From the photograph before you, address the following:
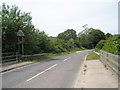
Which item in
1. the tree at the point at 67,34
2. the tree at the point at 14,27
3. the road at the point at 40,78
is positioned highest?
the tree at the point at 67,34

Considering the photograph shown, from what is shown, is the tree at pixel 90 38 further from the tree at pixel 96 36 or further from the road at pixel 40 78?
the road at pixel 40 78

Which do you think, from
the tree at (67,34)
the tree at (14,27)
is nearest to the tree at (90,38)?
the tree at (67,34)

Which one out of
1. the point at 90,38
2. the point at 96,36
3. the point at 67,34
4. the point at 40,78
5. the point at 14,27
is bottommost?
the point at 40,78

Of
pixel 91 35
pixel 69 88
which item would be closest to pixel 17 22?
pixel 69 88

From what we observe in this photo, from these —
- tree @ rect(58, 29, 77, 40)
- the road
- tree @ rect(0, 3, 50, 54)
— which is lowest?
the road

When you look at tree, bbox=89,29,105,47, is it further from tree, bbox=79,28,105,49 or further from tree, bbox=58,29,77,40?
tree, bbox=58,29,77,40

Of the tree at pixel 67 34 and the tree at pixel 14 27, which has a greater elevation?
the tree at pixel 67 34

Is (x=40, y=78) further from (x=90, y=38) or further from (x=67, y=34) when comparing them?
(x=67, y=34)

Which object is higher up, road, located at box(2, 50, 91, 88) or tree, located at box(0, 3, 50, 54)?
tree, located at box(0, 3, 50, 54)

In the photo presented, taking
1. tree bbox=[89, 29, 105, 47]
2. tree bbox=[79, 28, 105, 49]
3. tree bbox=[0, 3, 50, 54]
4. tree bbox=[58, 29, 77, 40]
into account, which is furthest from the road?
tree bbox=[58, 29, 77, 40]

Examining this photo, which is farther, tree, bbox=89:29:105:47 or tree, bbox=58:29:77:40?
tree, bbox=58:29:77:40

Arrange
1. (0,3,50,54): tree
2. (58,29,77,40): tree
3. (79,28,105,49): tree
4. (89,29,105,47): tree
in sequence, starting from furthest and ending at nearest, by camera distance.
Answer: (58,29,77,40): tree → (89,29,105,47): tree → (79,28,105,49): tree → (0,3,50,54): tree

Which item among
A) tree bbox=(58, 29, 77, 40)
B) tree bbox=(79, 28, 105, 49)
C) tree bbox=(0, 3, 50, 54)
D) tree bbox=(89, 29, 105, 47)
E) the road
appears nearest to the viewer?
the road

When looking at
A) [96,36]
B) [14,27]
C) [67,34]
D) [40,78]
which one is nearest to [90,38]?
[96,36]
